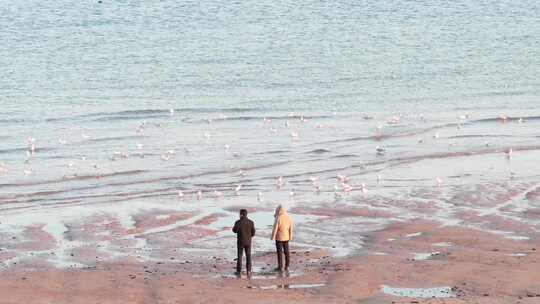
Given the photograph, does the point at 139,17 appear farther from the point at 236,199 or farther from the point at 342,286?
the point at 342,286

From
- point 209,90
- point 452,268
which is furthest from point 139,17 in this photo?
point 452,268

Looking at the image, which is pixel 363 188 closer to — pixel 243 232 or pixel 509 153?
pixel 509 153

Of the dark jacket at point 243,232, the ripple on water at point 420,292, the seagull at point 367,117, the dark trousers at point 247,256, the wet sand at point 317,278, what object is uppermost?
the seagull at point 367,117

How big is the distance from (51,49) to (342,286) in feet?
177

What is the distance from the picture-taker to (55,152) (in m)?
38.1

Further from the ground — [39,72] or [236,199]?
[39,72]

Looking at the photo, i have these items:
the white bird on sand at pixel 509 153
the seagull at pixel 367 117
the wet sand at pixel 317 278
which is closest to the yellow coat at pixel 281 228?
the wet sand at pixel 317 278

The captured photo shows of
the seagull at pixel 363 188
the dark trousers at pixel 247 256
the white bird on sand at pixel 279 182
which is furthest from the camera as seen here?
the white bird on sand at pixel 279 182

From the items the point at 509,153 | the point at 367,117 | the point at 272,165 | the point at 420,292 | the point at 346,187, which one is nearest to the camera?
the point at 420,292

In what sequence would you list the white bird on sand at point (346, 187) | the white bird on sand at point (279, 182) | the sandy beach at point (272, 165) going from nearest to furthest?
1. the sandy beach at point (272, 165)
2. the white bird on sand at point (346, 187)
3. the white bird on sand at point (279, 182)

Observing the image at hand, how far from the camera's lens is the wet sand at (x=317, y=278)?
1970 centimetres

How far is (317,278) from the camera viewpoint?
21.0 metres

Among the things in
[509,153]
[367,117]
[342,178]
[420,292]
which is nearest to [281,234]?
[420,292]

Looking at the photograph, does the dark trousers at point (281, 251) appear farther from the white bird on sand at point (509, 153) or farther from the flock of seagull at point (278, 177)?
the white bird on sand at point (509, 153)
